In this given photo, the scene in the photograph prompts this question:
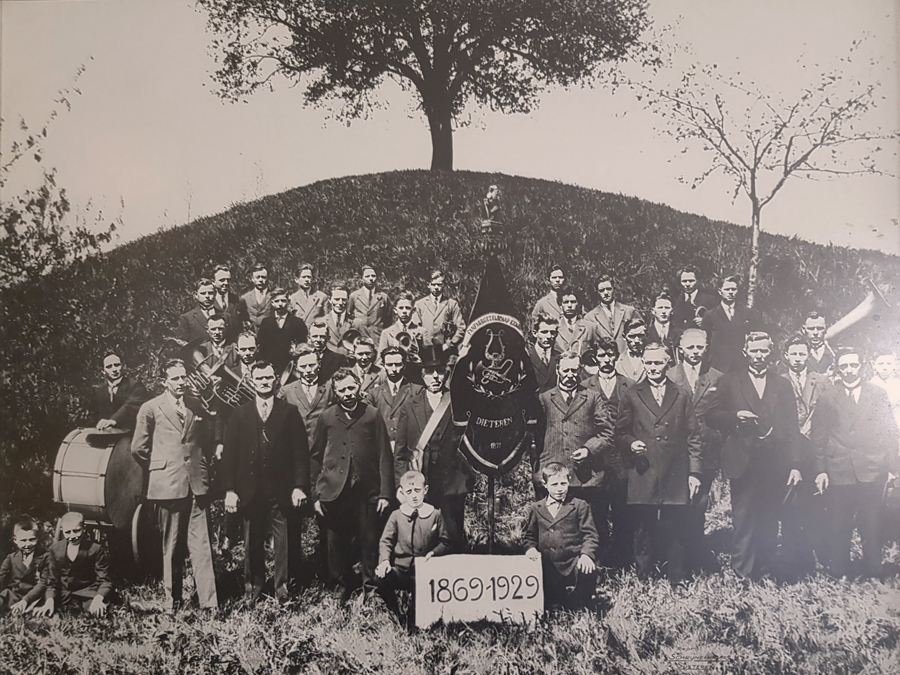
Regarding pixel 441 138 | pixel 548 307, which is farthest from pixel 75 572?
pixel 441 138

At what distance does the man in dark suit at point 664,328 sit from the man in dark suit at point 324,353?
79.9 inches

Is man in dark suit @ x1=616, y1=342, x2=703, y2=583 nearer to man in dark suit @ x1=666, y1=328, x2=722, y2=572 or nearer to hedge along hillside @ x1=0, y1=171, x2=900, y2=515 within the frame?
man in dark suit @ x1=666, y1=328, x2=722, y2=572

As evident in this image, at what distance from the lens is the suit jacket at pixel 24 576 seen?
3.93 m

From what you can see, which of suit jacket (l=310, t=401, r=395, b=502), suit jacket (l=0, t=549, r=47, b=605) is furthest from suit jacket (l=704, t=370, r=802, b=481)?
suit jacket (l=0, t=549, r=47, b=605)

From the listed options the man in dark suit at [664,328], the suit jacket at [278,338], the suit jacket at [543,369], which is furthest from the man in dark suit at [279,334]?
the man in dark suit at [664,328]

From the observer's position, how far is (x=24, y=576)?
3938 millimetres

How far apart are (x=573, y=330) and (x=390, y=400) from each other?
4.20 ft

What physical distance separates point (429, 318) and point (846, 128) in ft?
10.1

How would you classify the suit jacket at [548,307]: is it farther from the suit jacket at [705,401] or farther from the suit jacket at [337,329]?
the suit jacket at [337,329]

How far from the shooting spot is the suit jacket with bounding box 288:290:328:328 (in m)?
3.99

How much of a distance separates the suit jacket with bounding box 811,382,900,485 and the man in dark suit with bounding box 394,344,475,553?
231 cm

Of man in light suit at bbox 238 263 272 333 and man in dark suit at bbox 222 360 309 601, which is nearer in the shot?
man in dark suit at bbox 222 360 309 601

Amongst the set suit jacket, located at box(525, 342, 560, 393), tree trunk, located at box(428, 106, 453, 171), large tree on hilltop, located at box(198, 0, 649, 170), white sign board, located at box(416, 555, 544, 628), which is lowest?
white sign board, located at box(416, 555, 544, 628)

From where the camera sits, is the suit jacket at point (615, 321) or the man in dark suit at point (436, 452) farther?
the suit jacket at point (615, 321)
